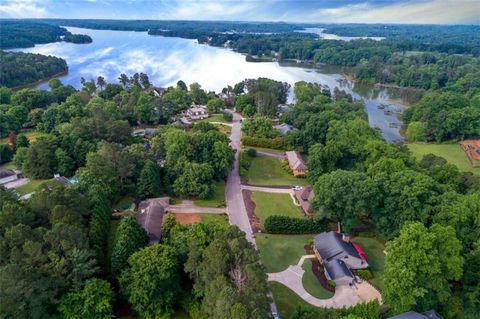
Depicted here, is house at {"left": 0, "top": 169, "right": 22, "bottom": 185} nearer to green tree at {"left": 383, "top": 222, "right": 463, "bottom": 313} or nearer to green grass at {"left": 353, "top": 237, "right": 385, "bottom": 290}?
green grass at {"left": 353, "top": 237, "right": 385, "bottom": 290}

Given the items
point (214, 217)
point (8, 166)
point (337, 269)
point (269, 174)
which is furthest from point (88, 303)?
point (8, 166)

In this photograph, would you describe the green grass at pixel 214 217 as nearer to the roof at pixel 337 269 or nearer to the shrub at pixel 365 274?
the roof at pixel 337 269

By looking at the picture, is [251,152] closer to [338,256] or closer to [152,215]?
[152,215]

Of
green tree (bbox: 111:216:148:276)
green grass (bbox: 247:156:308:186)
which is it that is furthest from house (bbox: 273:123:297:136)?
green tree (bbox: 111:216:148:276)

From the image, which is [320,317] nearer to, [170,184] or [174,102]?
[170,184]

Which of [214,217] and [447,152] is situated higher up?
[214,217]

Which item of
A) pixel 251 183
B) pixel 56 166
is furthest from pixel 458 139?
pixel 56 166
